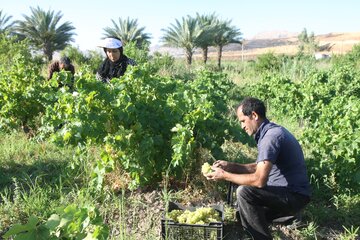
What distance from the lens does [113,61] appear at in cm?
496

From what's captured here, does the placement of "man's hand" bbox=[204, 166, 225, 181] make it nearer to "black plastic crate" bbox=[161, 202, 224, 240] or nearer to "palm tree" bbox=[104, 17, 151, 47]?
"black plastic crate" bbox=[161, 202, 224, 240]

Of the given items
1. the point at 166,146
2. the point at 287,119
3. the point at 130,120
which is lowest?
the point at 287,119

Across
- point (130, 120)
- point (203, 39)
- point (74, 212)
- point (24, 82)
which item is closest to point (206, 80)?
point (24, 82)

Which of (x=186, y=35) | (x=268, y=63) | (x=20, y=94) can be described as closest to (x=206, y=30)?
(x=186, y=35)

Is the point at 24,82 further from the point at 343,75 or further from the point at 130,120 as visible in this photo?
the point at 343,75

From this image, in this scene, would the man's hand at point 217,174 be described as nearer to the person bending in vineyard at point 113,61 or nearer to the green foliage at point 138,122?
the green foliage at point 138,122

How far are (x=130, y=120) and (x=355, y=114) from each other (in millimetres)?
2352

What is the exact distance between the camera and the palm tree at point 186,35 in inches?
822

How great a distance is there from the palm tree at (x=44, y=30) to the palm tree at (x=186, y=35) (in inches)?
226

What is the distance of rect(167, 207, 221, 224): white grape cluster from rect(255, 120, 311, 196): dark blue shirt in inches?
21.4

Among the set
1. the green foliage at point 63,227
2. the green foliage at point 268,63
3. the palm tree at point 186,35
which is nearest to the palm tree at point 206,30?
the palm tree at point 186,35

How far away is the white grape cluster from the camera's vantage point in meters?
3.07

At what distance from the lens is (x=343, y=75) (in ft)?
26.2

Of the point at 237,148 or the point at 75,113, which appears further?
the point at 237,148
